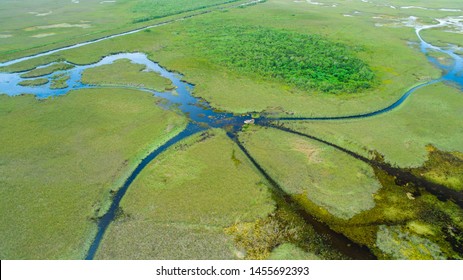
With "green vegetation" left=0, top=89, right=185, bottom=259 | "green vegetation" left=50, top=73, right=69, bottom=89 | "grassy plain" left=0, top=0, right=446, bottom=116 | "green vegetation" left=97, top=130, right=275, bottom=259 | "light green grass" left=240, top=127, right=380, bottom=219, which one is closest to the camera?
"green vegetation" left=97, top=130, right=275, bottom=259

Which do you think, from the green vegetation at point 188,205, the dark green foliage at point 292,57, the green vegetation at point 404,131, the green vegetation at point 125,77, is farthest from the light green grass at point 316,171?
the green vegetation at point 125,77

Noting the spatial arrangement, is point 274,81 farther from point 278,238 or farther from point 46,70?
point 46,70

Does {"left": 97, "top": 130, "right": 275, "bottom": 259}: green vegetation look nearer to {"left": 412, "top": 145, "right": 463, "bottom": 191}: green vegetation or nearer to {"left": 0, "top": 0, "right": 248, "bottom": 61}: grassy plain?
{"left": 412, "top": 145, "right": 463, "bottom": 191}: green vegetation

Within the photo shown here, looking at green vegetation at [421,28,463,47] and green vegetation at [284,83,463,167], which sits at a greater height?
green vegetation at [421,28,463,47]

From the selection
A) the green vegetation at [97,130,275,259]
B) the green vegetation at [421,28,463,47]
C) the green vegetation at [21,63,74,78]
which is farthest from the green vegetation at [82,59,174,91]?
the green vegetation at [421,28,463,47]

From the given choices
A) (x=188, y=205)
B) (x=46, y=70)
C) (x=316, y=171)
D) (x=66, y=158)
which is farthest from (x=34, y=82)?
(x=316, y=171)

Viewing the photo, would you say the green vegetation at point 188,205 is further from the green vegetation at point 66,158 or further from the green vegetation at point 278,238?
the green vegetation at point 66,158
